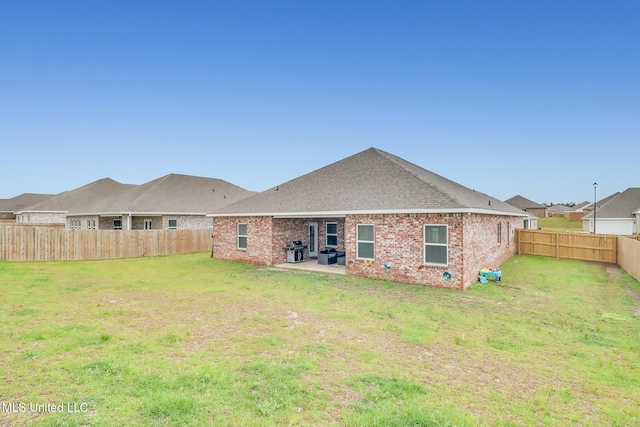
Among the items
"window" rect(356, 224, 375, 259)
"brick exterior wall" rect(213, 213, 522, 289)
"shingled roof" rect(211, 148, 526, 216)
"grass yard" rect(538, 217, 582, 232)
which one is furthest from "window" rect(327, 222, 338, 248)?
"grass yard" rect(538, 217, 582, 232)

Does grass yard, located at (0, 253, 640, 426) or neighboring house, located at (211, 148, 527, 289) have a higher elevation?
neighboring house, located at (211, 148, 527, 289)

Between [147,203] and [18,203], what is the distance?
38567mm

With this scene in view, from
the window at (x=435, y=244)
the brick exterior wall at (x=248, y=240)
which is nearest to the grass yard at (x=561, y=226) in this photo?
the window at (x=435, y=244)

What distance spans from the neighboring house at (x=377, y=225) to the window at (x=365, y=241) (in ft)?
0.13

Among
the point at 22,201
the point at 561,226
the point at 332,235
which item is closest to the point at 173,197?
the point at 332,235

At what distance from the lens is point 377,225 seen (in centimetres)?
1305

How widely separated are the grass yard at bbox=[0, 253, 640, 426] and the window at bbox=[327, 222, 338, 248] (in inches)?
302

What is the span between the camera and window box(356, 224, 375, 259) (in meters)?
13.3

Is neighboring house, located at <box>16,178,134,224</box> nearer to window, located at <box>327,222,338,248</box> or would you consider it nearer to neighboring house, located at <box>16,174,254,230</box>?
neighboring house, located at <box>16,174,254,230</box>

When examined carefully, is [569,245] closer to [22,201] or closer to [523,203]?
[523,203]

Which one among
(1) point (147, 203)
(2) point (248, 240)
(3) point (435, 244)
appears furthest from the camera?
(1) point (147, 203)

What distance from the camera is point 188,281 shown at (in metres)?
12.6

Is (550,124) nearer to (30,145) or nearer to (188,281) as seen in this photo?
(188,281)

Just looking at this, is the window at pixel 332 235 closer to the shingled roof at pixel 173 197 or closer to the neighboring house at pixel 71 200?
the shingled roof at pixel 173 197
